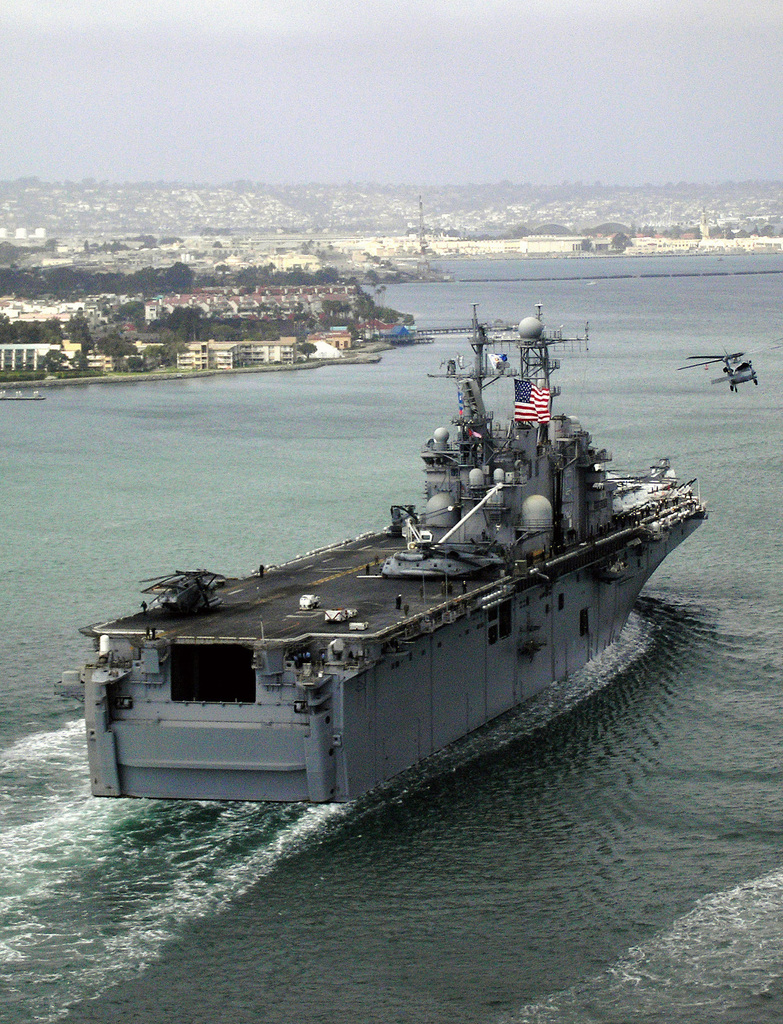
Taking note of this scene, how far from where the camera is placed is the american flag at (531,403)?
32.5 meters

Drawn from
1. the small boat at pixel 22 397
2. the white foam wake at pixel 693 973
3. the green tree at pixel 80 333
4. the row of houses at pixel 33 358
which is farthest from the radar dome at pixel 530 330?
the green tree at pixel 80 333

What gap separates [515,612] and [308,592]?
3808 mm

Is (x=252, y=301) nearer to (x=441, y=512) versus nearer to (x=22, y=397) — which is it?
(x=22, y=397)

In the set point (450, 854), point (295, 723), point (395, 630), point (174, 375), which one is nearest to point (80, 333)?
point (174, 375)

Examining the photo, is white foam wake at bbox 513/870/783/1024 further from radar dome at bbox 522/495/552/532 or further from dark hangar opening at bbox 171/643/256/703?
Result: radar dome at bbox 522/495/552/532

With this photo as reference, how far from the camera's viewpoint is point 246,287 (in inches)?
7328

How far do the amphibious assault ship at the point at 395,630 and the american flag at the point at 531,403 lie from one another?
4cm

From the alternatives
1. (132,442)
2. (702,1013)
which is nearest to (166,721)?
(702,1013)

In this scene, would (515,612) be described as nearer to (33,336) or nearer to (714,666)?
(714,666)

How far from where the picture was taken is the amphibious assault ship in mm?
23156

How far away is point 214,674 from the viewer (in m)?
25.0

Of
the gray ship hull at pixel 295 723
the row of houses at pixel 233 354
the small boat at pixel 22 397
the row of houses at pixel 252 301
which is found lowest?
the gray ship hull at pixel 295 723

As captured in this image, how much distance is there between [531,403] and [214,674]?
424 inches

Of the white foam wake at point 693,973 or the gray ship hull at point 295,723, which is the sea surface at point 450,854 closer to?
the white foam wake at point 693,973
